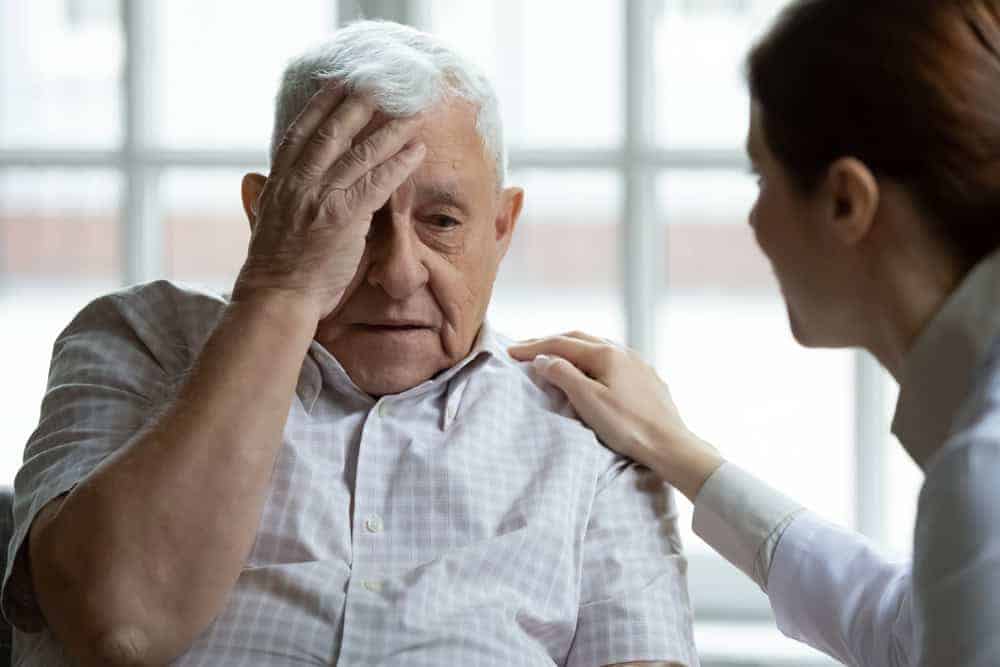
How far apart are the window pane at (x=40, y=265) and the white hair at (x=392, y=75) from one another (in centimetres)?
111

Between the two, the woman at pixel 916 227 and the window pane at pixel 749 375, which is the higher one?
the woman at pixel 916 227

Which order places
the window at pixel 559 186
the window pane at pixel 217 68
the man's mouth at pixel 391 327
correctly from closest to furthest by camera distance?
the man's mouth at pixel 391 327 < the window at pixel 559 186 < the window pane at pixel 217 68

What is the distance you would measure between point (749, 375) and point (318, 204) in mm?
1443

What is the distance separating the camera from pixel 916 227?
1.20 meters

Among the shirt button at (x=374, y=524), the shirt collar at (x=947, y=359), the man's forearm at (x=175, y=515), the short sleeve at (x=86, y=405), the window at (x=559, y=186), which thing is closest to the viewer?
the shirt collar at (x=947, y=359)

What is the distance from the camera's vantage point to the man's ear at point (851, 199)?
1.19 meters

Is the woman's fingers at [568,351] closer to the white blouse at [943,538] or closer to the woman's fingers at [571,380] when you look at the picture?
the woman's fingers at [571,380]

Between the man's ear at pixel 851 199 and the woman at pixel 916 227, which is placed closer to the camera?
A: the woman at pixel 916 227

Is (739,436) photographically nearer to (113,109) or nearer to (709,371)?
(709,371)

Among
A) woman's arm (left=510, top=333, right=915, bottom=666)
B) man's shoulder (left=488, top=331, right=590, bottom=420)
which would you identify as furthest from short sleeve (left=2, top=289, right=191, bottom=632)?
woman's arm (left=510, top=333, right=915, bottom=666)

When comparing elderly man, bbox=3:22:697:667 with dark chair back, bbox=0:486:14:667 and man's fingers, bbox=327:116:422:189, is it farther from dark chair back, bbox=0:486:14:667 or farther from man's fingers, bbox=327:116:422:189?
dark chair back, bbox=0:486:14:667

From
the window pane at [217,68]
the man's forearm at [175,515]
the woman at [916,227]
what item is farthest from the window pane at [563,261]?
the woman at [916,227]

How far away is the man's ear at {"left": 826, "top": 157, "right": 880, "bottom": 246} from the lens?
1191 millimetres

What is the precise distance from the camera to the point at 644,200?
2.71 metres
